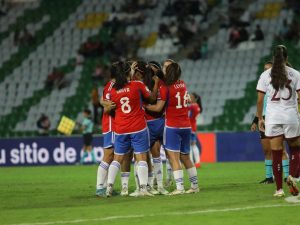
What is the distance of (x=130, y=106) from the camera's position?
49.6 ft

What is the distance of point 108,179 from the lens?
611 inches

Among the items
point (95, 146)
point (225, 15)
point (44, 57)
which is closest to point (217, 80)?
point (225, 15)

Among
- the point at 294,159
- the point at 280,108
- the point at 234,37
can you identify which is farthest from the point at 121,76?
the point at 234,37

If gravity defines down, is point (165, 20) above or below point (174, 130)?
above

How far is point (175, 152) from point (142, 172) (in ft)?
2.45

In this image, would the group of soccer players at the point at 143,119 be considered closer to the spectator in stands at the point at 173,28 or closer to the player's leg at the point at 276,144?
the player's leg at the point at 276,144

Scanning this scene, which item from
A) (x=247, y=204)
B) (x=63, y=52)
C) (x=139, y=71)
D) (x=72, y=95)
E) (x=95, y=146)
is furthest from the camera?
(x=63, y=52)

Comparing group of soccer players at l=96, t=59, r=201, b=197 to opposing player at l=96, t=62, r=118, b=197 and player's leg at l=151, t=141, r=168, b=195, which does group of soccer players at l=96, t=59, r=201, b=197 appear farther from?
player's leg at l=151, t=141, r=168, b=195

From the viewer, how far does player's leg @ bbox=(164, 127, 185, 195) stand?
15.4 m

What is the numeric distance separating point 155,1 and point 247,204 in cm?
2802

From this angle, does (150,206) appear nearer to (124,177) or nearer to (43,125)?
(124,177)

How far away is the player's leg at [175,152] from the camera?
1542cm

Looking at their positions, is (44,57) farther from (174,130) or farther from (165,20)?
(174,130)

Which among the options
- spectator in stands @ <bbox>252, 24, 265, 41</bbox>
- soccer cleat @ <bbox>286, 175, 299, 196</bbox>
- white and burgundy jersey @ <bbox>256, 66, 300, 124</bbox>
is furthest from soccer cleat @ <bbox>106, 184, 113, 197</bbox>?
spectator in stands @ <bbox>252, 24, 265, 41</bbox>
